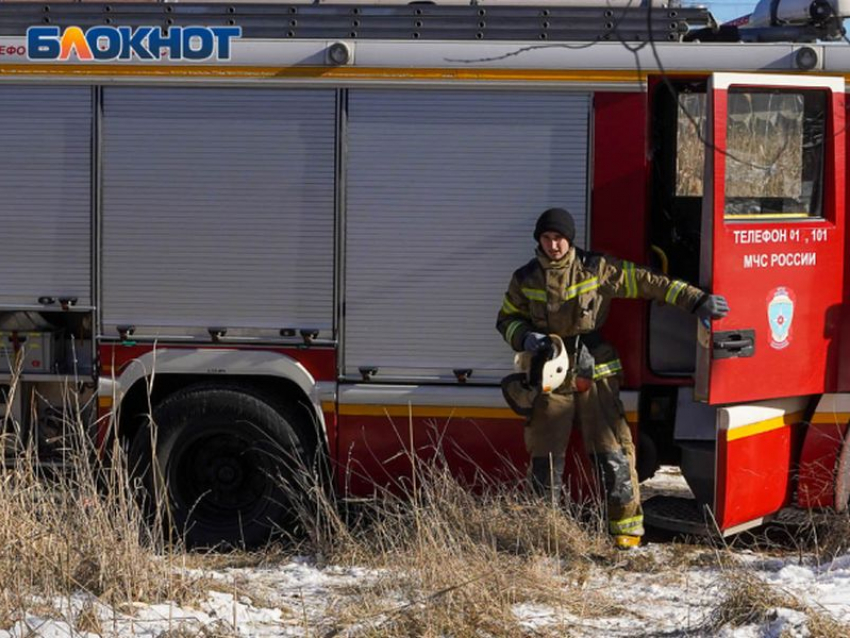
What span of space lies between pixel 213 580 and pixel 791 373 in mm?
2990

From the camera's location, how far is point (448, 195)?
709 centimetres

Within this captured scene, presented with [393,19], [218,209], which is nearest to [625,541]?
[218,209]

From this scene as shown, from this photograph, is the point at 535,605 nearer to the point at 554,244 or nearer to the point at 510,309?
the point at 510,309

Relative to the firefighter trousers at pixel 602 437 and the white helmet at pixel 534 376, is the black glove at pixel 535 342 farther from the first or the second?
the firefighter trousers at pixel 602 437

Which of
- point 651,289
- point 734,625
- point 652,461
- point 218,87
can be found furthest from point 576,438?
point 218,87

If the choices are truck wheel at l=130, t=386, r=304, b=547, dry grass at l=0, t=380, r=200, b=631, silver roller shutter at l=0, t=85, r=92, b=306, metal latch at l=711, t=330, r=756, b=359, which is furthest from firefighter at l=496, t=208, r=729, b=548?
silver roller shutter at l=0, t=85, r=92, b=306

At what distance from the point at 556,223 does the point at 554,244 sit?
0.11 m

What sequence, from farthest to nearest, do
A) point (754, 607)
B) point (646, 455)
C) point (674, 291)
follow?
point (646, 455), point (674, 291), point (754, 607)

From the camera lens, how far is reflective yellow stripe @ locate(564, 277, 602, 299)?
6789mm

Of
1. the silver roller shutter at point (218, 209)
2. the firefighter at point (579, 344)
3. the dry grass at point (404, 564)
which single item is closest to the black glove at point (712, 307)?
the firefighter at point (579, 344)

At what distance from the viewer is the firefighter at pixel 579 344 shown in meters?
6.74

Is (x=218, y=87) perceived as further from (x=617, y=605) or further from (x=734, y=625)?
(x=734, y=625)

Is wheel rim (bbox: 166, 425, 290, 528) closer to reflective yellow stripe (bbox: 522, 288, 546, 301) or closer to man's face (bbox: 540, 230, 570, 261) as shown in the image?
reflective yellow stripe (bbox: 522, 288, 546, 301)

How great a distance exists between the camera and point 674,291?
21.9 ft
